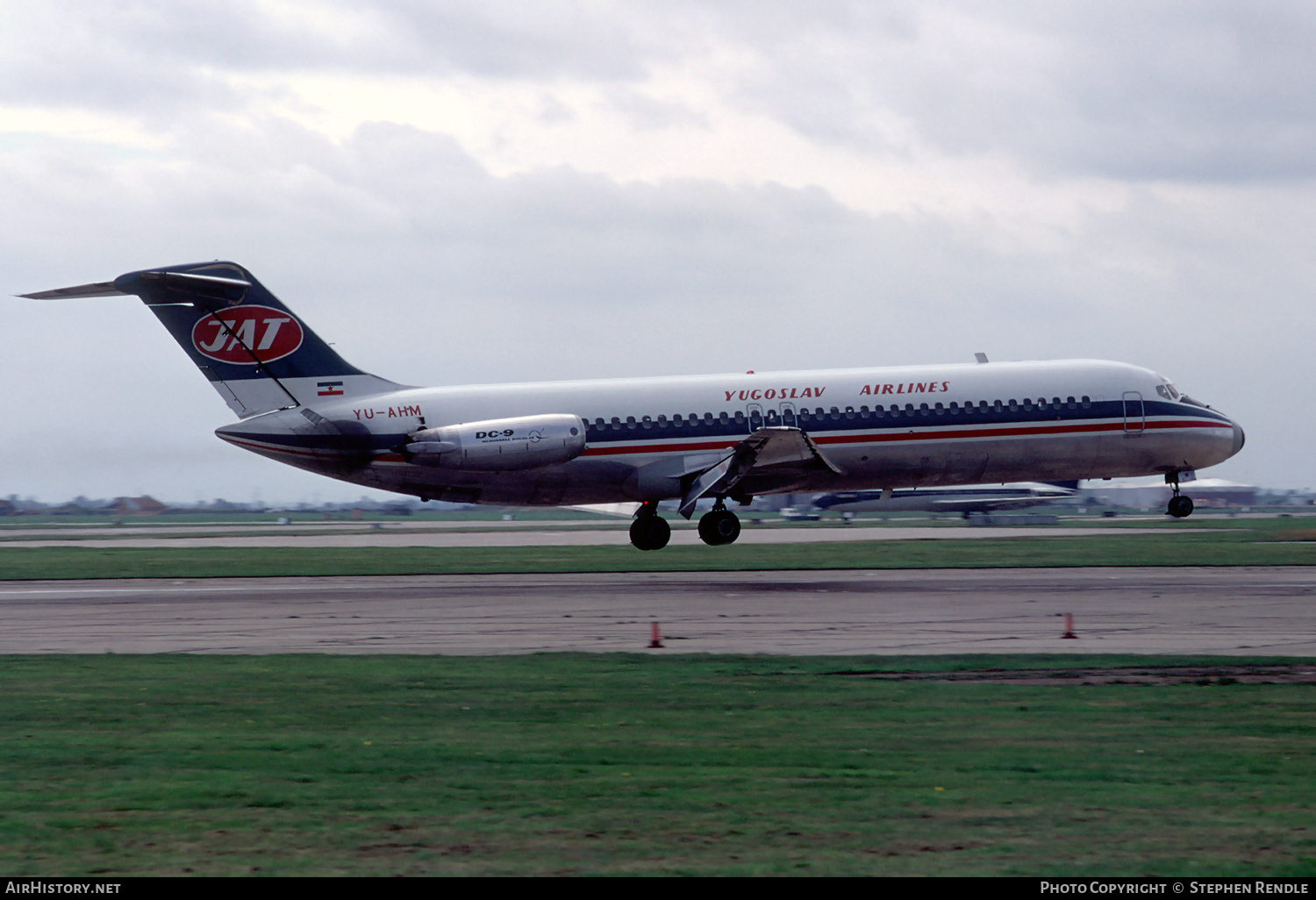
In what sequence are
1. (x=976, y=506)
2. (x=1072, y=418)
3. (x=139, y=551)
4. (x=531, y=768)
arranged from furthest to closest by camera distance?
(x=976, y=506) → (x=139, y=551) → (x=1072, y=418) → (x=531, y=768)

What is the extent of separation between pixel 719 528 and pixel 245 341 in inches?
515

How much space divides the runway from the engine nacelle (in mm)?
2851

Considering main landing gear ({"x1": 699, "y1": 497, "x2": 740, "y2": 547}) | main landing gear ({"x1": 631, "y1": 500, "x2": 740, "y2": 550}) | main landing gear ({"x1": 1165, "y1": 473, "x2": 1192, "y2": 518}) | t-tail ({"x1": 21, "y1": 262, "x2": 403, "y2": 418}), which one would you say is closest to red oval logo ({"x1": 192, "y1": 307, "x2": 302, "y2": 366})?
t-tail ({"x1": 21, "y1": 262, "x2": 403, "y2": 418})

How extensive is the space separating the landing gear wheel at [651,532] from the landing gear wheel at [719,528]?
1612mm

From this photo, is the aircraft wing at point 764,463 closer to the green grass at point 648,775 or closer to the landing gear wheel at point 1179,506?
the landing gear wheel at point 1179,506

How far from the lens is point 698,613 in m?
23.7

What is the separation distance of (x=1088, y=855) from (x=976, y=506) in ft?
237

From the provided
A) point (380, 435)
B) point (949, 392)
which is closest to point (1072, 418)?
point (949, 392)

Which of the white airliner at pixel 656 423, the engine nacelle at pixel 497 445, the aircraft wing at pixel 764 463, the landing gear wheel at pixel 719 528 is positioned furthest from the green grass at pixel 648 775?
the landing gear wheel at pixel 719 528

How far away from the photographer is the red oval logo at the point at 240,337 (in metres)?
34.1

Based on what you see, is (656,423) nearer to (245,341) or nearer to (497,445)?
(497,445)

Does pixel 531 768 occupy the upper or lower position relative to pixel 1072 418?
lower

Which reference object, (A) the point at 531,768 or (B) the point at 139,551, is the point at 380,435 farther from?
(A) the point at 531,768
